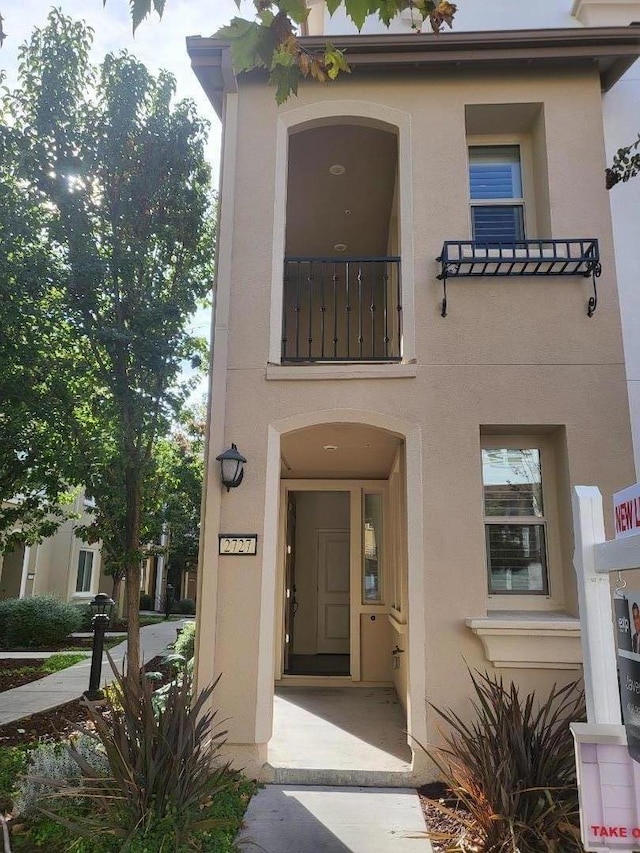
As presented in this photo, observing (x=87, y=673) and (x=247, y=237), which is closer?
(x=247, y=237)

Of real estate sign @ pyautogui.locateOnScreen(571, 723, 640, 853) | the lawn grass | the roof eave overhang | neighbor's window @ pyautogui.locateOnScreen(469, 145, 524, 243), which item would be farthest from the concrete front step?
the lawn grass

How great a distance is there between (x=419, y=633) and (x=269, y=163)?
Result: 4.72 m

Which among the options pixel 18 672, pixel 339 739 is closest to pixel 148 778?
pixel 339 739

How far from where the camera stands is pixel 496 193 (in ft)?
21.8

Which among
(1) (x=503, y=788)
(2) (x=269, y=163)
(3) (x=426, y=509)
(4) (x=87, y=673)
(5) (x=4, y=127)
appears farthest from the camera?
(4) (x=87, y=673)

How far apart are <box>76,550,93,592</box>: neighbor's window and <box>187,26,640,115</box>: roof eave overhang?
18.8m

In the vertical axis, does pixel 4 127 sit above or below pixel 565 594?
above

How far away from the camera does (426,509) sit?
18.2ft

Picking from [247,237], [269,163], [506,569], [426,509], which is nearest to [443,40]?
[269,163]

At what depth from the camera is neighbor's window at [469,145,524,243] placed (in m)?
6.54

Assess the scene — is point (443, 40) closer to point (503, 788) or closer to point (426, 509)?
point (426, 509)

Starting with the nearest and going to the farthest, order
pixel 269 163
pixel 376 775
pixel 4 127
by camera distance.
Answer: pixel 376 775
pixel 269 163
pixel 4 127

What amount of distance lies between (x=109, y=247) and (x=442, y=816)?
7453 millimetres

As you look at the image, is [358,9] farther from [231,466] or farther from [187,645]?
[187,645]
